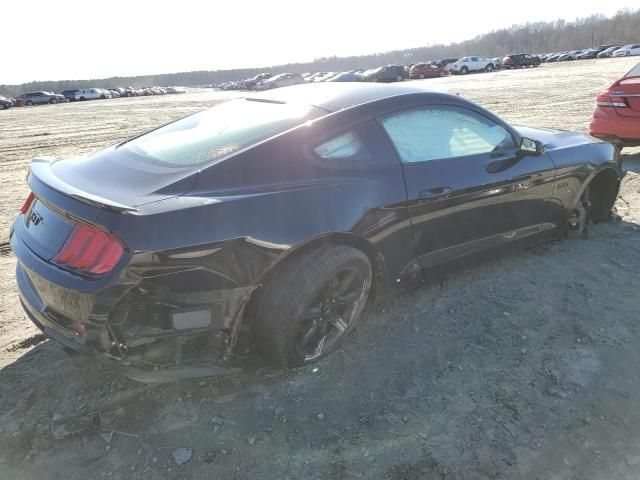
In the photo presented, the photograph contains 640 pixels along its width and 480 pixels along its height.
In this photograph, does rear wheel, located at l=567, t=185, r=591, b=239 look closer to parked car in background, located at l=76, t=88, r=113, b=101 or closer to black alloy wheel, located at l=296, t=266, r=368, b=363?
black alloy wheel, located at l=296, t=266, r=368, b=363

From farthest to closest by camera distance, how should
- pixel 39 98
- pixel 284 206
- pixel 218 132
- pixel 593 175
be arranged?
pixel 39 98, pixel 593 175, pixel 218 132, pixel 284 206

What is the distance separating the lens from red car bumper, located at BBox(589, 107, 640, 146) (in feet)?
20.6

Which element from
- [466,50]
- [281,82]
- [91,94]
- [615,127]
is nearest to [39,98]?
[91,94]

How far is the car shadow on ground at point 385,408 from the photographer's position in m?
2.20

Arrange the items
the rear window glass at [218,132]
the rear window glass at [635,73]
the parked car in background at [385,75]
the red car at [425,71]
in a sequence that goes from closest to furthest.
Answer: the rear window glass at [218,132]
the rear window glass at [635,73]
the parked car in background at [385,75]
the red car at [425,71]

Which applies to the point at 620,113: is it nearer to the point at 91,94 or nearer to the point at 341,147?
the point at 341,147

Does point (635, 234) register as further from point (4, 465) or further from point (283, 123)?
point (4, 465)

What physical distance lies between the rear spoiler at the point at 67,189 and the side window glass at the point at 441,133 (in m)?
1.68

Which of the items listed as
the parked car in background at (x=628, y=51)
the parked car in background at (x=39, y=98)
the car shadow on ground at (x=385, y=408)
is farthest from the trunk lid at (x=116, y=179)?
the parked car in background at (x=628, y=51)

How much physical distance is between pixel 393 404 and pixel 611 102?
236 inches

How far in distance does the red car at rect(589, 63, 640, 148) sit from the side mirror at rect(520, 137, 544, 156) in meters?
3.57

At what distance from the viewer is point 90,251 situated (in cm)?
218

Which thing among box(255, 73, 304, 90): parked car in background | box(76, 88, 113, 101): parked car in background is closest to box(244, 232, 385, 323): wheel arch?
box(255, 73, 304, 90): parked car in background

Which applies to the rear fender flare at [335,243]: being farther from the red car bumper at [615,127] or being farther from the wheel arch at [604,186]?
the red car bumper at [615,127]
